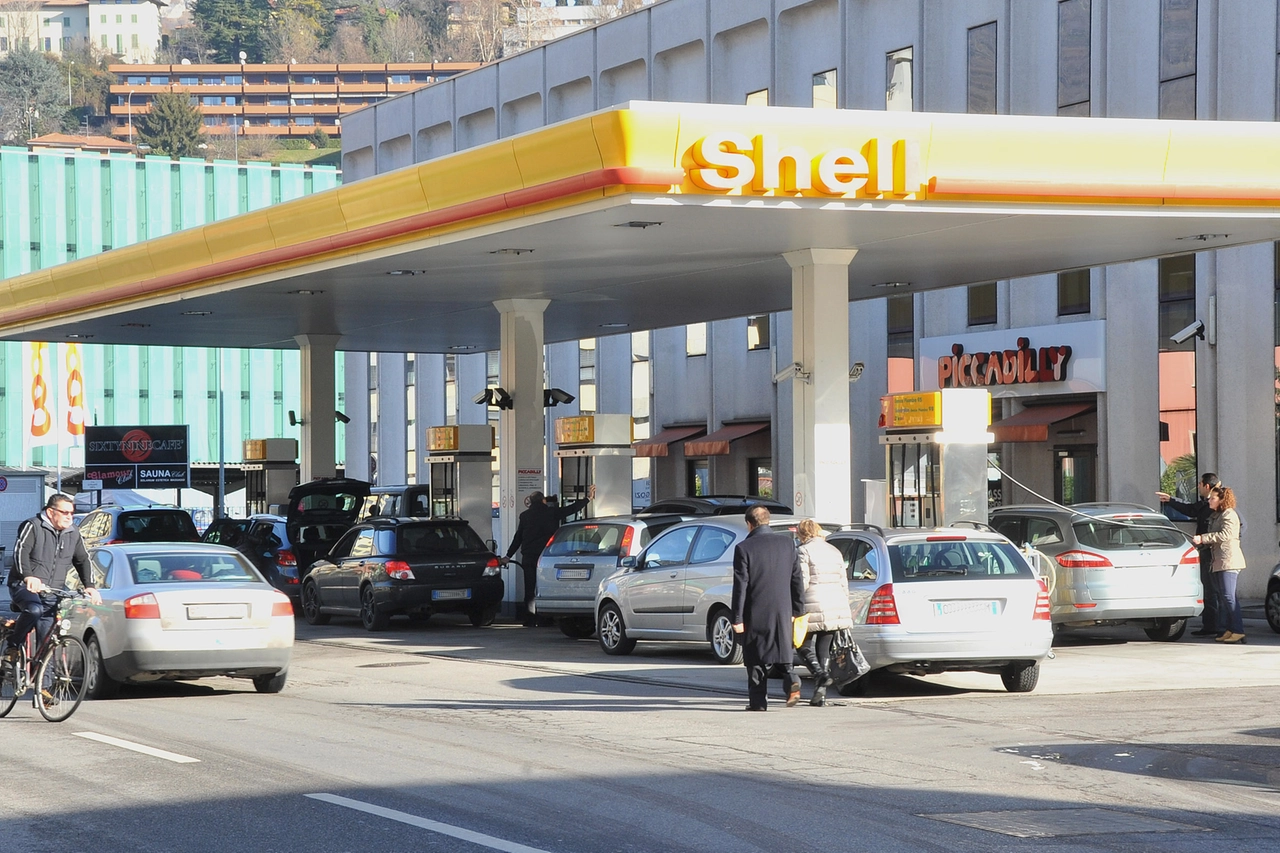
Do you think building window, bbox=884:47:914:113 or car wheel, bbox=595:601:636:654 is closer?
car wheel, bbox=595:601:636:654

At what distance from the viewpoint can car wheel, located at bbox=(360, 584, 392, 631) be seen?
2295 centimetres

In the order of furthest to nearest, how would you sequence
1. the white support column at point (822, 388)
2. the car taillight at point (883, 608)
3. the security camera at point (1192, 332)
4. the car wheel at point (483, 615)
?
the security camera at point (1192, 332) → the car wheel at point (483, 615) → the white support column at point (822, 388) → the car taillight at point (883, 608)

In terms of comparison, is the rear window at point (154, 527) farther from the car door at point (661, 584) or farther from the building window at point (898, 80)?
the building window at point (898, 80)

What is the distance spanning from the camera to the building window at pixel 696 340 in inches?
1586

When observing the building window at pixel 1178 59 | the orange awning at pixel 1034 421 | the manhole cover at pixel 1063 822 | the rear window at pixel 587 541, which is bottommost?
the manhole cover at pixel 1063 822

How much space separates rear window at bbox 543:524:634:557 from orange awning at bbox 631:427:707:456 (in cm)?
1873

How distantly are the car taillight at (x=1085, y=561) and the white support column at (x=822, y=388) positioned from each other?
266 centimetres

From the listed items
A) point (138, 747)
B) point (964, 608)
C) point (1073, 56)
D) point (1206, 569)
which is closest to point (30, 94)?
point (1073, 56)

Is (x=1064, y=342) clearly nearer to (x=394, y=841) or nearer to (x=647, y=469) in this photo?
(x=647, y=469)

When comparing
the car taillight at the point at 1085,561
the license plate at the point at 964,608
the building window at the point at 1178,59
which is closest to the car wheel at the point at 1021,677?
the license plate at the point at 964,608

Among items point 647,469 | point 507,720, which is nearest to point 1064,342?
point 647,469

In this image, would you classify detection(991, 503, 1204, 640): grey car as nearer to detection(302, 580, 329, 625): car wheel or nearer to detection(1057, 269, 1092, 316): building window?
detection(302, 580, 329, 625): car wheel

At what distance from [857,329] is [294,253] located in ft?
53.9

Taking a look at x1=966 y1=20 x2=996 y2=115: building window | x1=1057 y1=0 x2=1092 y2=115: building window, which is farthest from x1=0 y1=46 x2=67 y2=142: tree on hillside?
x1=1057 y1=0 x2=1092 y2=115: building window
